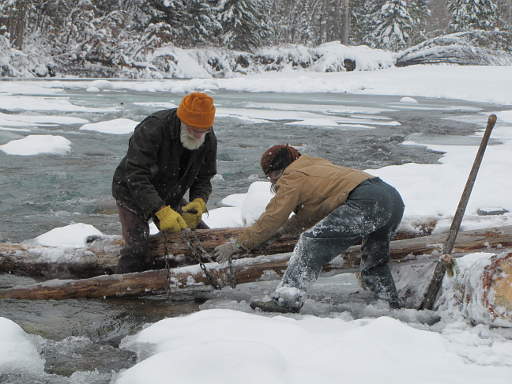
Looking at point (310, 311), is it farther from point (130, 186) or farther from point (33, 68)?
point (33, 68)

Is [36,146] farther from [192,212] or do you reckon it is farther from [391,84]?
[391,84]

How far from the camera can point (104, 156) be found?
10.7 m

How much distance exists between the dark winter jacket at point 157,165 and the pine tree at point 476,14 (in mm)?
45405

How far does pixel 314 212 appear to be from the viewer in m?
3.91

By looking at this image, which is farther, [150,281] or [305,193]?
[150,281]

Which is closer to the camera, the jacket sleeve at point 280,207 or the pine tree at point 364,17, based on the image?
the jacket sleeve at point 280,207

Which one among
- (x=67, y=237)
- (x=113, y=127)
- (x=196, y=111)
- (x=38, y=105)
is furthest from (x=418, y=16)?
(x=196, y=111)

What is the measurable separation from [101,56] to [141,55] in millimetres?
2447

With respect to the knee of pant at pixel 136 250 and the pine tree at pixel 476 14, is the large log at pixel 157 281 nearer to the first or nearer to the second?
the knee of pant at pixel 136 250

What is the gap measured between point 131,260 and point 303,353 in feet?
5.97

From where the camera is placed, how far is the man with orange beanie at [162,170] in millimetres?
4102

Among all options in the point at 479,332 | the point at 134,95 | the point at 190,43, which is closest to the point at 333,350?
the point at 479,332

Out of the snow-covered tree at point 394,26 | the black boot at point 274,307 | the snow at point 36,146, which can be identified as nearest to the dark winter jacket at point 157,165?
the black boot at point 274,307

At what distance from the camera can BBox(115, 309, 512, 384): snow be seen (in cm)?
271
